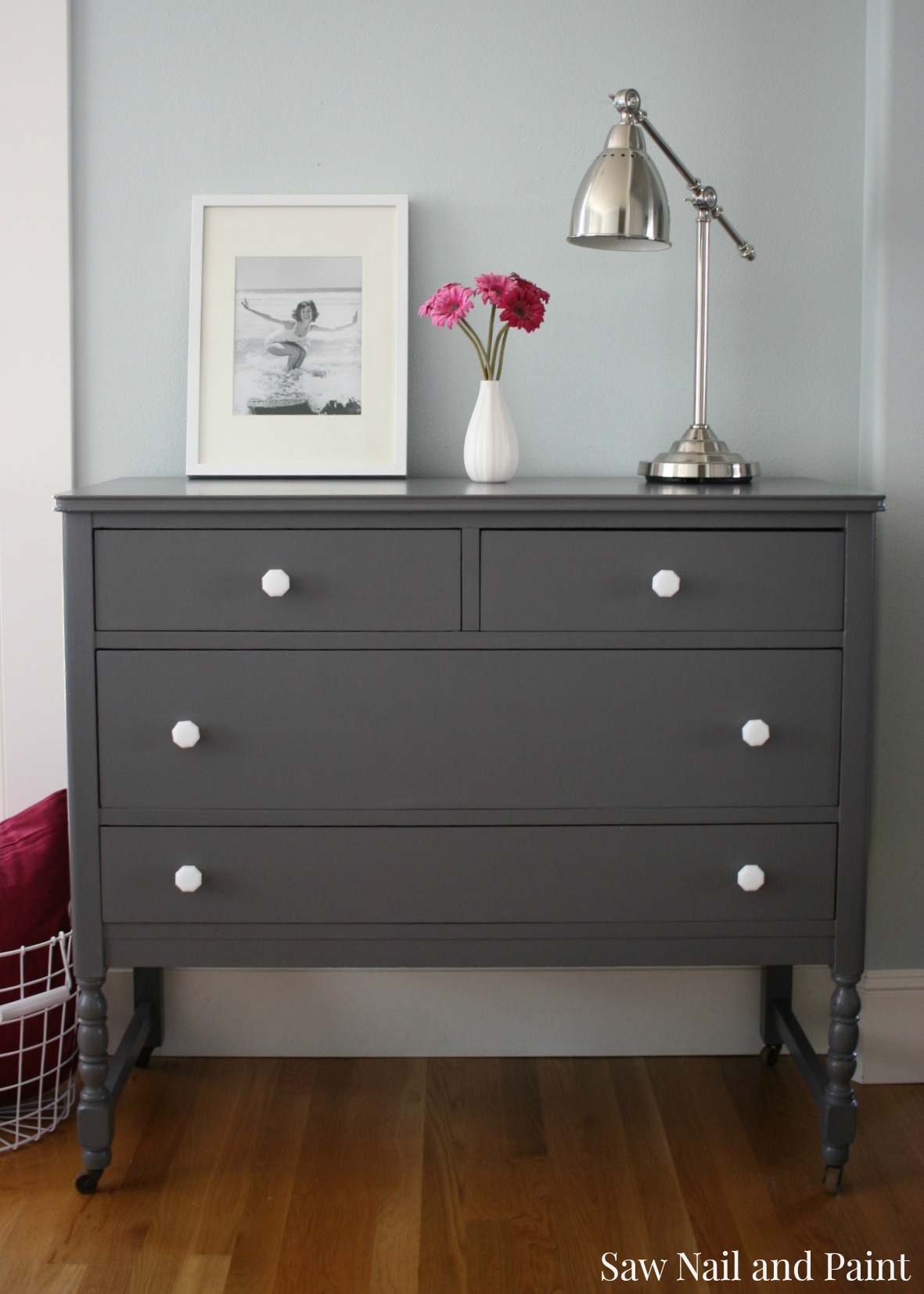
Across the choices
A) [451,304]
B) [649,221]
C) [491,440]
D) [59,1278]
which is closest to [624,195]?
[649,221]

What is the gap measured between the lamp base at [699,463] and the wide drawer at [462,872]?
0.55m

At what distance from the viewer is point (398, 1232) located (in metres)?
1.69

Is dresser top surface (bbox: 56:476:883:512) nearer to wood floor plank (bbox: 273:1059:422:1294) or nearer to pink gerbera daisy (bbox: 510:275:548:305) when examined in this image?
pink gerbera daisy (bbox: 510:275:548:305)

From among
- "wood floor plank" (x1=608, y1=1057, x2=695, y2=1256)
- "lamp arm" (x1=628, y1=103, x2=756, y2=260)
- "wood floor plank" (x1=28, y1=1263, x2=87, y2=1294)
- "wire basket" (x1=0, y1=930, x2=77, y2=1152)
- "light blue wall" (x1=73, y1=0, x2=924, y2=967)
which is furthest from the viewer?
"light blue wall" (x1=73, y1=0, x2=924, y2=967)

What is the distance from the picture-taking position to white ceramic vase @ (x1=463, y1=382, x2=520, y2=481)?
1.90 m

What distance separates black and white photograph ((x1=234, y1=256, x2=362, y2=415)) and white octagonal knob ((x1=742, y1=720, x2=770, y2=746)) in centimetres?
86

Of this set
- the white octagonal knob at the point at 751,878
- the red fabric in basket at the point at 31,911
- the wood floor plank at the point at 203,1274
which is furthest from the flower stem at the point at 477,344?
the wood floor plank at the point at 203,1274

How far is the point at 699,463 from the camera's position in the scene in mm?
1871

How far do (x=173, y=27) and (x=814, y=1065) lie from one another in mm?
2001

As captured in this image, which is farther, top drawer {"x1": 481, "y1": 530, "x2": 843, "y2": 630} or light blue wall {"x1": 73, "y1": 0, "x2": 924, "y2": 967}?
light blue wall {"x1": 73, "y1": 0, "x2": 924, "y2": 967}

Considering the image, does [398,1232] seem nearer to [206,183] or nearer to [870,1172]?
[870,1172]

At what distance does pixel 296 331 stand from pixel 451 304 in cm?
35

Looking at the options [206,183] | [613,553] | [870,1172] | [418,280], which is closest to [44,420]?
[206,183]

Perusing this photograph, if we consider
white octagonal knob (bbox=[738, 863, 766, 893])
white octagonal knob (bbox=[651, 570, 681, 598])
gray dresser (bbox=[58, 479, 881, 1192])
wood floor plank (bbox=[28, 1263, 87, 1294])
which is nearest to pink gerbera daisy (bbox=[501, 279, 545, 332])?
gray dresser (bbox=[58, 479, 881, 1192])
